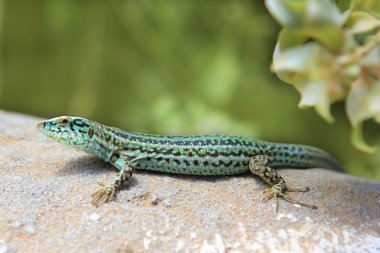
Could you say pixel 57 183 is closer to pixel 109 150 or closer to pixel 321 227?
pixel 109 150

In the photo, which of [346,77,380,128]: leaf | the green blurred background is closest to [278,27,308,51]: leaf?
[346,77,380,128]: leaf

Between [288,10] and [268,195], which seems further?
[268,195]

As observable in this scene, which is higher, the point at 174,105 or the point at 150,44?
the point at 150,44

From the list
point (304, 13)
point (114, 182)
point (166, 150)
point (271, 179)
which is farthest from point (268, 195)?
point (304, 13)

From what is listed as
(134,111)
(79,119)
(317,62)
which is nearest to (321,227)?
(317,62)

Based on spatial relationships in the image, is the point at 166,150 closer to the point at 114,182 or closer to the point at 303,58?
the point at 114,182

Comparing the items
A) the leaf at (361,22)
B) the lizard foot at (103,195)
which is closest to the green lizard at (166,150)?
the lizard foot at (103,195)

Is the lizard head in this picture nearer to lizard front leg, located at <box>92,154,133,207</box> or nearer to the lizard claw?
lizard front leg, located at <box>92,154,133,207</box>
